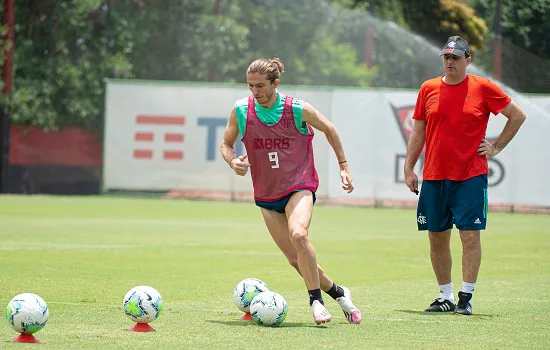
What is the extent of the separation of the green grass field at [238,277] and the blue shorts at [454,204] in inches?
31.3

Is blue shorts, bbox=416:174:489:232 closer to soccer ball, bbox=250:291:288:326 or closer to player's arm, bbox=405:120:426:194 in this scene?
player's arm, bbox=405:120:426:194

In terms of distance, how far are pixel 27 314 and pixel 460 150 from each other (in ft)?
→ 13.9

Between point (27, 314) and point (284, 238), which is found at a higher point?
point (284, 238)

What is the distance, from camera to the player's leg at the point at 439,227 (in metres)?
10.0

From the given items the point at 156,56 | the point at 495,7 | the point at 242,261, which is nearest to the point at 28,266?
the point at 242,261

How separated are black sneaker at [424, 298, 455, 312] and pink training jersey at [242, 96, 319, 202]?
5.51 feet

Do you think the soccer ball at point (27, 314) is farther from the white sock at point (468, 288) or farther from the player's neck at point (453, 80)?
the player's neck at point (453, 80)

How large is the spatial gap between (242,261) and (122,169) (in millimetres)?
15370

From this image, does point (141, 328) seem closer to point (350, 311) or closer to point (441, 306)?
point (350, 311)

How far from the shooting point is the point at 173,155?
95.8ft

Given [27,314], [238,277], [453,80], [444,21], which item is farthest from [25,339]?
[444,21]

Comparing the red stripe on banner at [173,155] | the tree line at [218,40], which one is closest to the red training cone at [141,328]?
the tree line at [218,40]

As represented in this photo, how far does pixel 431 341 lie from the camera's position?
26.1 ft

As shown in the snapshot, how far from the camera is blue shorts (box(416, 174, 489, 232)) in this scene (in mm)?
9852
